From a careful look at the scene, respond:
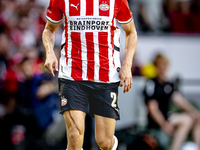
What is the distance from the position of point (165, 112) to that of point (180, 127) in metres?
0.49

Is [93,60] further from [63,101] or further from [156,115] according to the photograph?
Result: [156,115]

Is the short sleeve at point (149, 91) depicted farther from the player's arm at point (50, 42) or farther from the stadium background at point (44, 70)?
the player's arm at point (50, 42)

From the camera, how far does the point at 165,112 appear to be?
6973 millimetres

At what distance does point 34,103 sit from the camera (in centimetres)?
694

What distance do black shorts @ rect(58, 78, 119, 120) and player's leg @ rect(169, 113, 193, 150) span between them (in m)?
3.44

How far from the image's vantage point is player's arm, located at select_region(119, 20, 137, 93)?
3836mm

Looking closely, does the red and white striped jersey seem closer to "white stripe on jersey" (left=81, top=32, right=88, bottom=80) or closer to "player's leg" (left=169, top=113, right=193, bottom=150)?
"white stripe on jersey" (left=81, top=32, right=88, bottom=80)

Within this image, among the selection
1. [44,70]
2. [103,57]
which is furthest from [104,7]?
[44,70]

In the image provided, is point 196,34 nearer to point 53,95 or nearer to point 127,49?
point 53,95

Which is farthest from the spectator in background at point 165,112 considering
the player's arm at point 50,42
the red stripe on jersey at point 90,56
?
the player's arm at point 50,42

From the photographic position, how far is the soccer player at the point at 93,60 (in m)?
3.80

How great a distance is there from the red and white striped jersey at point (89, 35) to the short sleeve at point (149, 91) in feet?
10.2

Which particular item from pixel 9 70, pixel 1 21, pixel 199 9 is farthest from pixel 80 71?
pixel 199 9

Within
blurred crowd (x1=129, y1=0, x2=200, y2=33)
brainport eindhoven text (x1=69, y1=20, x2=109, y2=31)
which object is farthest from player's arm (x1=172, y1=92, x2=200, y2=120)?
brainport eindhoven text (x1=69, y1=20, x2=109, y2=31)
